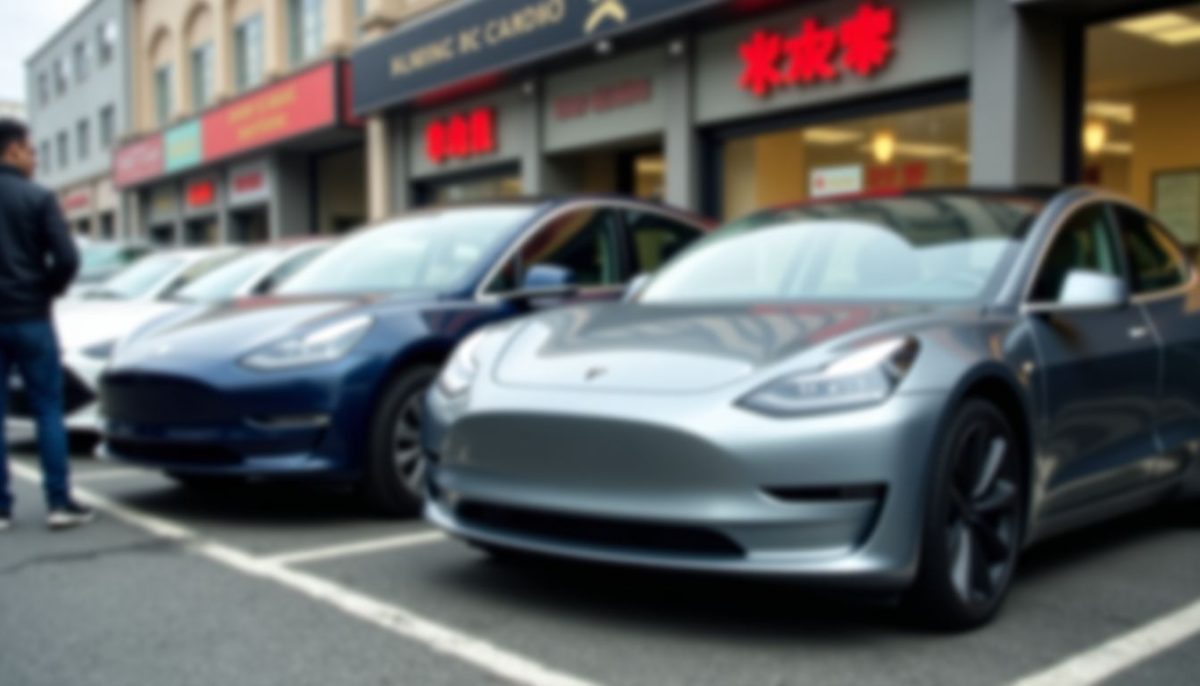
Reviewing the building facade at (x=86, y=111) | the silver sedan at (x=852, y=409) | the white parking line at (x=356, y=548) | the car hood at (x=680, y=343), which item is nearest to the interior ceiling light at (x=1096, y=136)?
the silver sedan at (x=852, y=409)

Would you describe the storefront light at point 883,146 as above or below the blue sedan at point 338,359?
above

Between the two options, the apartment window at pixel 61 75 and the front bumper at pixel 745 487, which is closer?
the front bumper at pixel 745 487

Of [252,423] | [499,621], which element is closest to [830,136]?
[252,423]

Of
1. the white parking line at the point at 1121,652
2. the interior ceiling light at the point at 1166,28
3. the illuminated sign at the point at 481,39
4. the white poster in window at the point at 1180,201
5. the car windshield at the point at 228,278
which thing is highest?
the illuminated sign at the point at 481,39

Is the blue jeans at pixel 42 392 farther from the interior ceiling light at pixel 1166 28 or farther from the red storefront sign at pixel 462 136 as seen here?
the red storefront sign at pixel 462 136

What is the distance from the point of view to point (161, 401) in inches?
192

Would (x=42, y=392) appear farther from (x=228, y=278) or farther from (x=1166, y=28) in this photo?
(x=1166, y=28)

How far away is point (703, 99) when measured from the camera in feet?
41.2

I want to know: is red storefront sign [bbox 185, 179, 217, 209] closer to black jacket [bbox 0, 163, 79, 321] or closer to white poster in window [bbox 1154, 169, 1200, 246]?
white poster in window [bbox 1154, 169, 1200, 246]

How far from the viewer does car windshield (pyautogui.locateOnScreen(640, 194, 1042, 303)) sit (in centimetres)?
402

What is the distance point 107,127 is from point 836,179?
28.2m

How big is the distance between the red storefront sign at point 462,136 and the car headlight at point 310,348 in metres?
11.4

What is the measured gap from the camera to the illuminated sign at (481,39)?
41.1 ft

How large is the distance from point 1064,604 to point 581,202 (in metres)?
3.28
